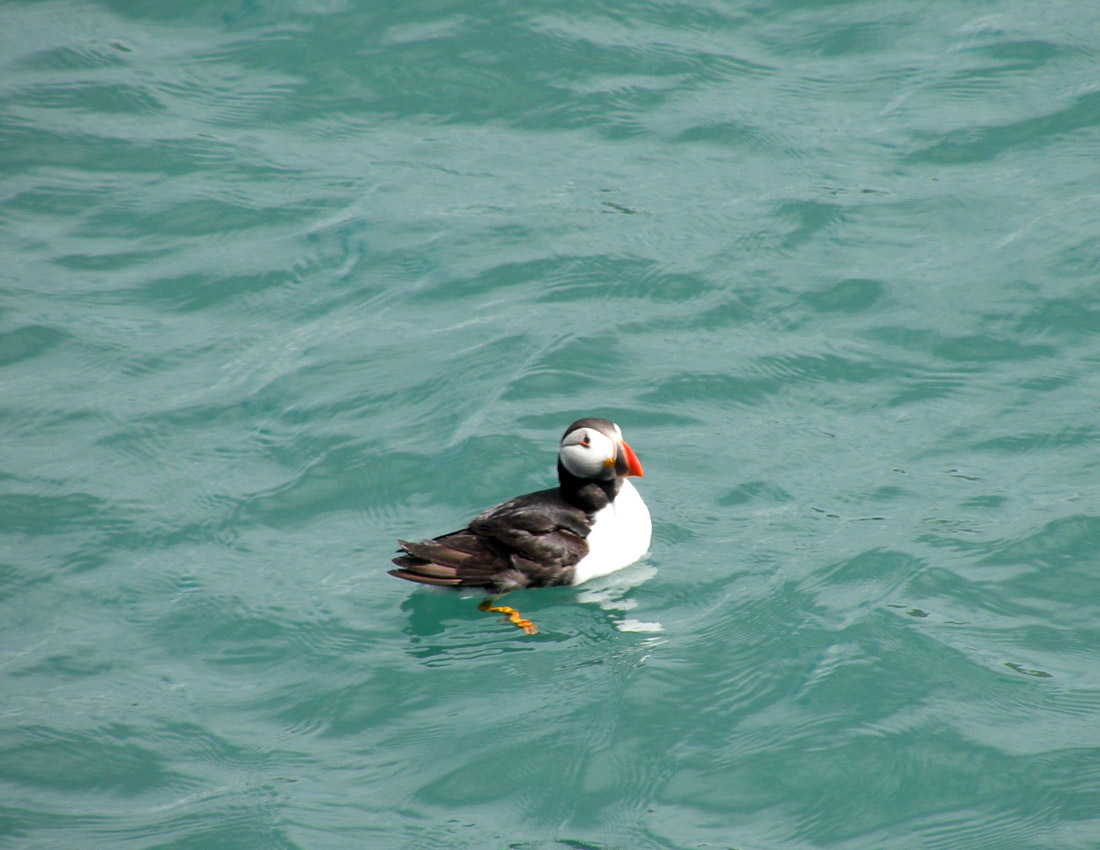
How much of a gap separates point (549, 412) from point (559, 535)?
143 cm

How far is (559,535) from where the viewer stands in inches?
284

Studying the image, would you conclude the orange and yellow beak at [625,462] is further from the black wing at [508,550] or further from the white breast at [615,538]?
the black wing at [508,550]

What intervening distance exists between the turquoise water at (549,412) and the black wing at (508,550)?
227mm

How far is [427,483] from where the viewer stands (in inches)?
313

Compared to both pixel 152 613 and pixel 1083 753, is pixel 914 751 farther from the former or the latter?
pixel 152 613

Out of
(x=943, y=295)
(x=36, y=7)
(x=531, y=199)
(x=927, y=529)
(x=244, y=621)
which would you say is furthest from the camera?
(x=36, y=7)

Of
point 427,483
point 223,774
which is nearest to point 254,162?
point 427,483

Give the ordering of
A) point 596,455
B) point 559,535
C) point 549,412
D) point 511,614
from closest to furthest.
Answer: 1. point 511,614
2. point 559,535
3. point 596,455
4. point 549,412

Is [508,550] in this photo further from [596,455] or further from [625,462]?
[625,462]

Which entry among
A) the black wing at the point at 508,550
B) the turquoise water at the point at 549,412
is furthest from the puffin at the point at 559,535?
the turquoise water at the point at 549,412

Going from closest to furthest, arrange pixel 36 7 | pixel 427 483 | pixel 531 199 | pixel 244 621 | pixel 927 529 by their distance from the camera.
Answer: pixel 244 621 < pixel 927 529 < pixel 427 483 < pixel 531 199 < pixel 36 7

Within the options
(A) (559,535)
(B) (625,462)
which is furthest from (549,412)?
(A) (559,535)

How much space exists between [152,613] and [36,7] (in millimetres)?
8362

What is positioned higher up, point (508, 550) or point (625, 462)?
point (625, 462)
